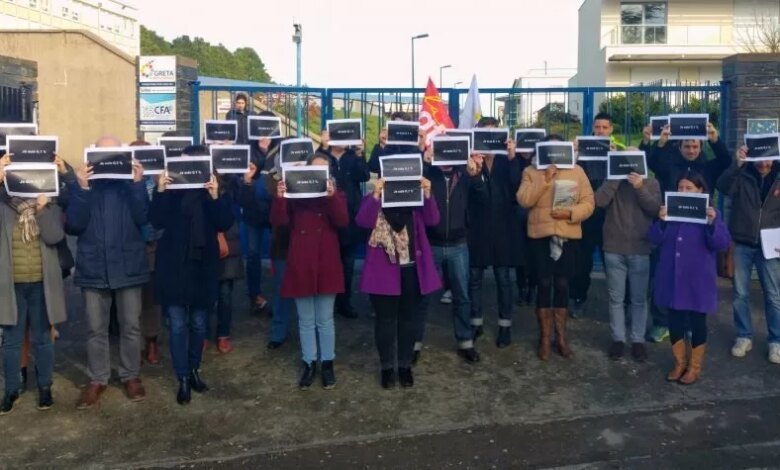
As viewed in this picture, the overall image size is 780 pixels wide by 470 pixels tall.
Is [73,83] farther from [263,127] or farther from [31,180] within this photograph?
[31,180]

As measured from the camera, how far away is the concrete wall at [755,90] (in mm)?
9180

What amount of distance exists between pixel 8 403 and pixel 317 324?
93.7 inches

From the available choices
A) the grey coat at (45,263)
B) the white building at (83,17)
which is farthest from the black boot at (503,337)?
the white building at (83,17)

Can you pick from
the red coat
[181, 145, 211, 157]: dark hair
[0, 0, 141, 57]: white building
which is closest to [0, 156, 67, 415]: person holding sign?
[181, 145, 211, 157]: dark hair

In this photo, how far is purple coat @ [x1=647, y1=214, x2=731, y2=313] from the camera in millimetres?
6332

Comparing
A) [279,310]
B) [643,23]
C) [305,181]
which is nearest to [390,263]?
[305,181]

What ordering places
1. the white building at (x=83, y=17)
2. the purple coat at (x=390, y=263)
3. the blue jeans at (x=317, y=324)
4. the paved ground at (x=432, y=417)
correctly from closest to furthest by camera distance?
1. the paved ground at (x=432, y=417)
2. the purple coat at (x=390, y=263)
3. the blue jeans at (x=317, y=324)
4. the white building at (x=83, y=17)

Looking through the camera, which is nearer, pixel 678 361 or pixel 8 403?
pixel 8 403

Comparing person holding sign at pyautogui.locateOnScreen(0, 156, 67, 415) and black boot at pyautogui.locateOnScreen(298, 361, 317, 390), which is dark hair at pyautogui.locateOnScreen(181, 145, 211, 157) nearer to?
person holding sign at pyautogui.locateOnScreen(0, 156, 67, 415)

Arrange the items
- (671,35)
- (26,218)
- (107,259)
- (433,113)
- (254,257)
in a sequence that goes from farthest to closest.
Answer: (671,35) < (433,113) < (254,257) < (107,259) < (26,218)

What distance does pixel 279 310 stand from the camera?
287 inches

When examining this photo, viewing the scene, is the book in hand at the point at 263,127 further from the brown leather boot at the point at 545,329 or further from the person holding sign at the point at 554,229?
the brown leather boot at the point at 545,329

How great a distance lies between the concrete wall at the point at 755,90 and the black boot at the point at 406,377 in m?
5.19

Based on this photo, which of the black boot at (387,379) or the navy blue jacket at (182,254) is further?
the black boot at (387,379)
